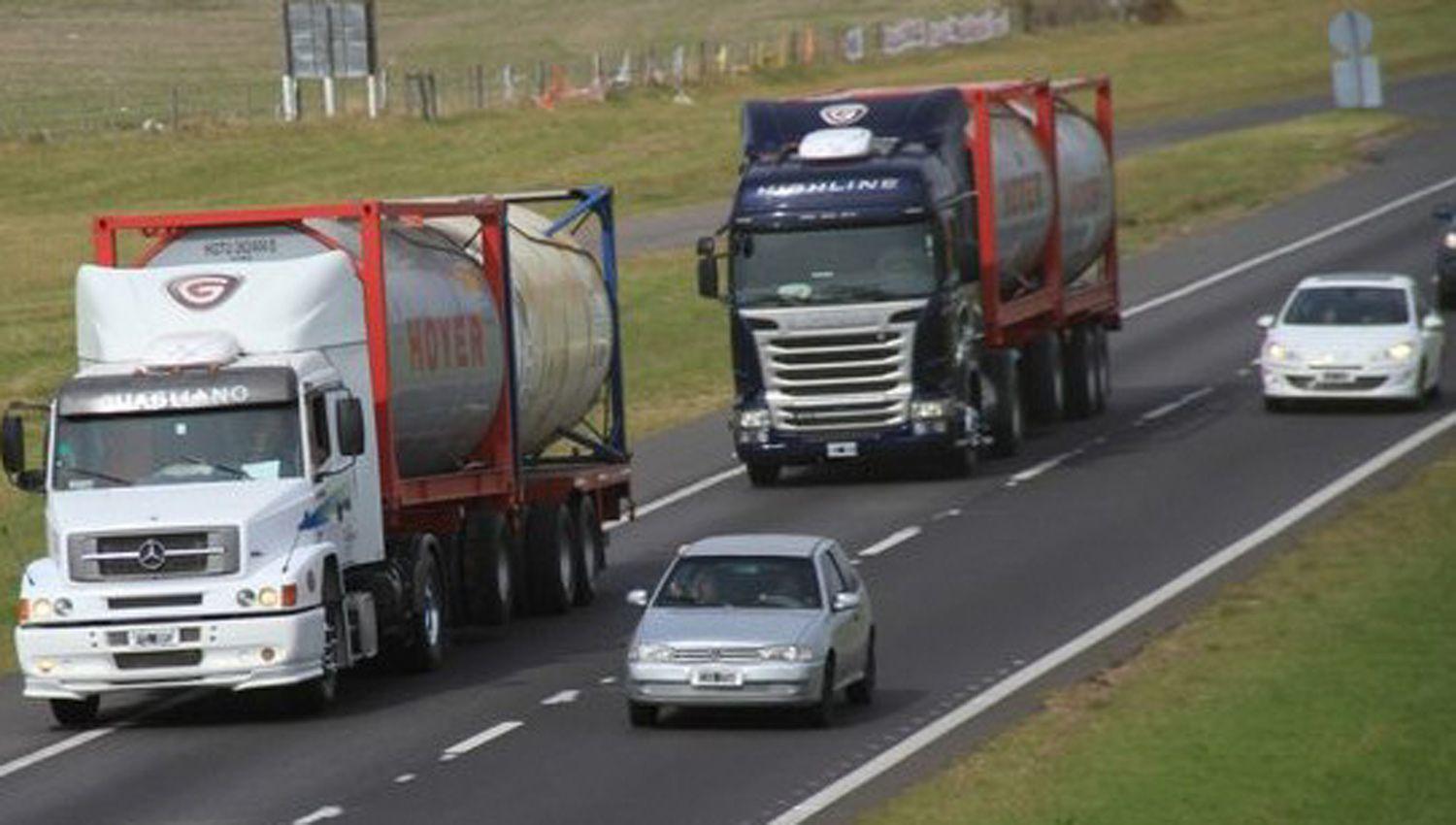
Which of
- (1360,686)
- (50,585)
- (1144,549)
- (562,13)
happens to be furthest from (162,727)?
(562,13)

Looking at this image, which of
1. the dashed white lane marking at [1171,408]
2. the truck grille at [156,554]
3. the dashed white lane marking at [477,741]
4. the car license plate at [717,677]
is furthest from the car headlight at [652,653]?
the dashed white lane marking at [1171,408]

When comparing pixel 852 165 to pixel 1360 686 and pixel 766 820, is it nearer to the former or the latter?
pixel 1360 686

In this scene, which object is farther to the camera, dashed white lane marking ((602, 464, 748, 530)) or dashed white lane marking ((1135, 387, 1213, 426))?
dashed white lane marking ((1135, 387, 1213, 426))

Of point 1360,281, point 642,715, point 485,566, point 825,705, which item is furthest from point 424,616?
point 1360,281

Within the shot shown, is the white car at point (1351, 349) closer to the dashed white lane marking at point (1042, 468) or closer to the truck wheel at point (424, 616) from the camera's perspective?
the dashed white lane marking at point (1042, 468)

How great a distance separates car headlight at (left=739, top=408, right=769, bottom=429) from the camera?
45.2 m

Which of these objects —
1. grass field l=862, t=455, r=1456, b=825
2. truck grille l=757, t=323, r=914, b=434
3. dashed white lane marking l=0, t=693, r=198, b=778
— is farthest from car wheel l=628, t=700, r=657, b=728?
truck grille l=757, t=323, r=914, b=434

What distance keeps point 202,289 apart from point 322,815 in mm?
6845

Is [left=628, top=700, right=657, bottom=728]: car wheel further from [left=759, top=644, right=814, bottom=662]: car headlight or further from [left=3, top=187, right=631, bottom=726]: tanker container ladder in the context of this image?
[left=3, top=187, right=631, bottom=726]: tanker container ladder

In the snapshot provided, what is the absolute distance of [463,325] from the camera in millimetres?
34375

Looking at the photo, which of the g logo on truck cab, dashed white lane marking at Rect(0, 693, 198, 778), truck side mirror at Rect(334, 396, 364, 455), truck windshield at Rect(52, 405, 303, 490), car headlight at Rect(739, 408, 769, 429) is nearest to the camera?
dashed white lane marking at Rect(0, 693, 198, 778)

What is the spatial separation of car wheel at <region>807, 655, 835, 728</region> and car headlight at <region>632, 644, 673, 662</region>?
1.20m

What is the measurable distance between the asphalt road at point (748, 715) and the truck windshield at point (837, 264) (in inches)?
96.0

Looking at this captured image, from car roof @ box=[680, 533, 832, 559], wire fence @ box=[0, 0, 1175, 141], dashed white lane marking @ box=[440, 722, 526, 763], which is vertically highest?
wire fence @ box=[0, 0, 1175, 141]
